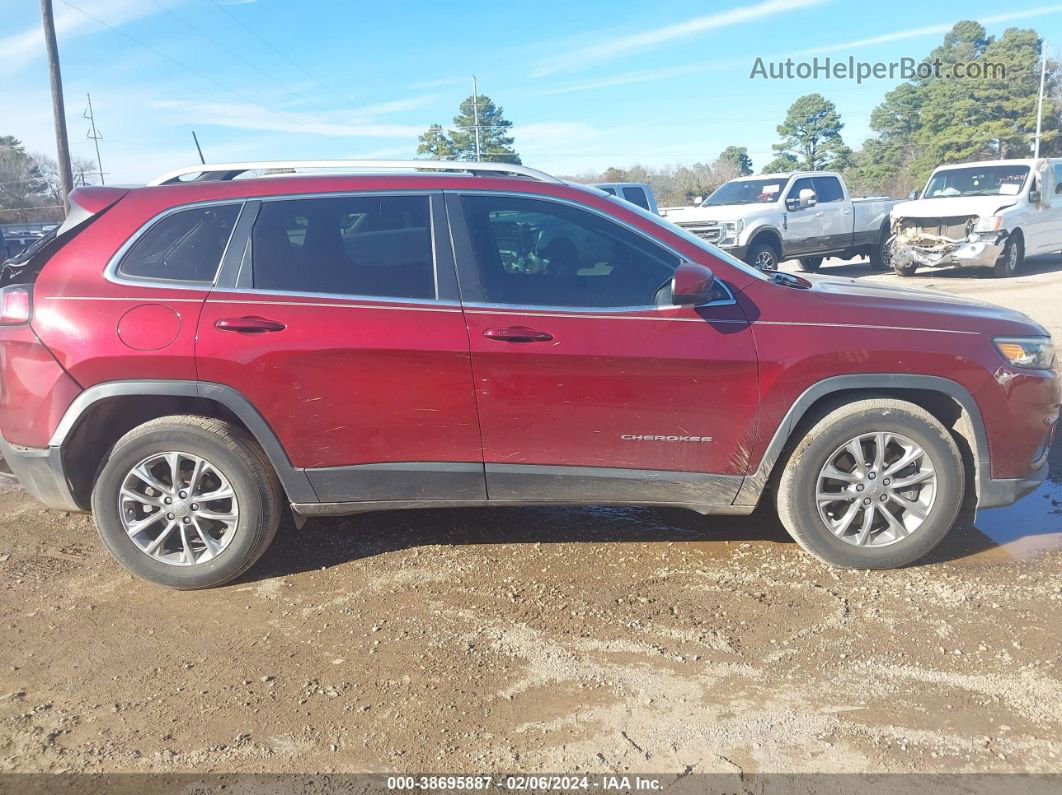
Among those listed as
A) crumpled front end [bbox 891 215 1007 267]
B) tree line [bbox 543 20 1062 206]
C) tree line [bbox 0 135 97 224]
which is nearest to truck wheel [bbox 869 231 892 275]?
crumpled front end [bbox 891 215 1007 267]

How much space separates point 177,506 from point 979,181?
1595cm

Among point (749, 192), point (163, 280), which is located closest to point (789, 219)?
point (749, 192)

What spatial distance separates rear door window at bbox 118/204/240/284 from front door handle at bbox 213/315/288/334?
0.78ft

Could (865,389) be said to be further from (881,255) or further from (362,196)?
(881,255)

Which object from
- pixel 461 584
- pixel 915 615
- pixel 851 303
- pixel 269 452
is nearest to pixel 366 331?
pixel 269 452

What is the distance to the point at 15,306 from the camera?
3.76m

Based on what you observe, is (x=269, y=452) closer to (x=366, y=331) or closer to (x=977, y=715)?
(x=366, y=331)

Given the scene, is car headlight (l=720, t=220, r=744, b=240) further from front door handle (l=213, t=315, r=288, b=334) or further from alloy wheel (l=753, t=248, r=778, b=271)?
front door handle (l=213, t=315, r=288, b=334)

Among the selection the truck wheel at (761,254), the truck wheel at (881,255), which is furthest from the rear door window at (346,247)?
the truck wheel at (881,255)

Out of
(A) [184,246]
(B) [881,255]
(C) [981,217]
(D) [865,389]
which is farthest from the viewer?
(B) [881,255]

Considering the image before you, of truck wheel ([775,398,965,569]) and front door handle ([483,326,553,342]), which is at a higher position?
front door handle ([483,326,553,342])

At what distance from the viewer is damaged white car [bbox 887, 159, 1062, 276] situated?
1473cm

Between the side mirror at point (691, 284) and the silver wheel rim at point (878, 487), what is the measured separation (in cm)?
97

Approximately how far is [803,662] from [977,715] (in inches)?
23.6
